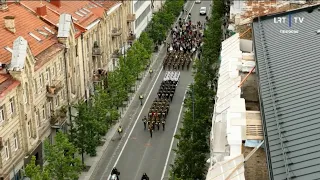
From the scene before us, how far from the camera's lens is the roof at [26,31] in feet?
186

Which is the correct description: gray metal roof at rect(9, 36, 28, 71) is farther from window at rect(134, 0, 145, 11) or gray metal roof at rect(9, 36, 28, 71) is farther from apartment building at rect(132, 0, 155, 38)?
window at rect(134, 0, 145, 11)

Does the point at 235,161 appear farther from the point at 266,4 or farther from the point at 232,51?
the point at 266,4

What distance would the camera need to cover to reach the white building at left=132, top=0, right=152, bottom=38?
354 ft

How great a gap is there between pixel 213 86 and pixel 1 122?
101ft

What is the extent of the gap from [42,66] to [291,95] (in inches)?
1364

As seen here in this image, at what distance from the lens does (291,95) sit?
28375 mm

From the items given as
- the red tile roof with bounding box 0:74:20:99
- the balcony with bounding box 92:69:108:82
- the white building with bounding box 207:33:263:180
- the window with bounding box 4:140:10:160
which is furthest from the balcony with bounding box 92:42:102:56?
the white building with bounding box 207:33:263:180

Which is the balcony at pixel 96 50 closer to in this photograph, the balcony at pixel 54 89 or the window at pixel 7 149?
the balcony at pixel 54 89

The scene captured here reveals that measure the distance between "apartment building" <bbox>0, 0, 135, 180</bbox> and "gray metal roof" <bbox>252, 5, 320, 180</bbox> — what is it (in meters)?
22.7

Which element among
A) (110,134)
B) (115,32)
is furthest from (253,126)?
(115,32)

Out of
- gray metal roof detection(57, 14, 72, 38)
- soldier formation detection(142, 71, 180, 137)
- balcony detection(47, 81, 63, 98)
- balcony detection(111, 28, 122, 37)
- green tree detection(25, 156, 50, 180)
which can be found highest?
gray metal roof detection(57, 14, 72, 38)

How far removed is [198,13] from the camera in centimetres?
14725

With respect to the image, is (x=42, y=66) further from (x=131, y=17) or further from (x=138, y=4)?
(x=138, y=4)

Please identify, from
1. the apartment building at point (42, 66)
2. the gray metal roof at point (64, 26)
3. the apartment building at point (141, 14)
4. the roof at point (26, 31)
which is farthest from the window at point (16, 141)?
the apartment building at point (141, 14)
